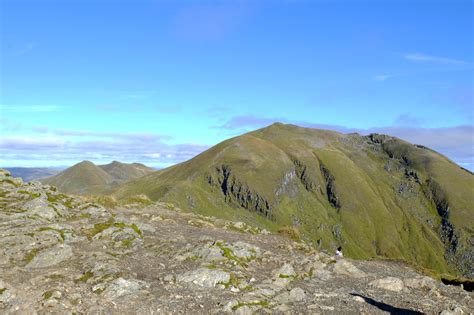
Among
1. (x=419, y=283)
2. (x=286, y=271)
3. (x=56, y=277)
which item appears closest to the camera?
(x=56, y=277)

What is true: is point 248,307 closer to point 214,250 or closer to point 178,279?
point 178,279

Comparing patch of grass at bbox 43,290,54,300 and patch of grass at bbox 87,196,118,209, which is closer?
patch of grass at bbox 43,290,54,300

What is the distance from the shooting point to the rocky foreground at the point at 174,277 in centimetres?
1922

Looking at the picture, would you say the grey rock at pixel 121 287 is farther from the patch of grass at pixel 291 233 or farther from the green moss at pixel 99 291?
the patch of grass at pixel 291 233

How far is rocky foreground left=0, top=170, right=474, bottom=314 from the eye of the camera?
19.2 m

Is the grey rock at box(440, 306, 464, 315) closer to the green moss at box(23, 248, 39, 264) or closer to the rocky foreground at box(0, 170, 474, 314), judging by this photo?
the rocky foreground at box(0, 170, 474, 314)

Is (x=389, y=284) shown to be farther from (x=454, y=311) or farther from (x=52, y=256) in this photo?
(x=52, y=256)

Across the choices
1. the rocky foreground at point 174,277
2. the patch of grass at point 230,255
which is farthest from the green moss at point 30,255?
the patch of grass at point 230,255

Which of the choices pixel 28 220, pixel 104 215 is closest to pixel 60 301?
pixel 28 220

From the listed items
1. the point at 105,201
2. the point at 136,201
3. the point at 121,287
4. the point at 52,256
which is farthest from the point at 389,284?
the point at 136,201

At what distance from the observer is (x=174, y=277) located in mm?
22531

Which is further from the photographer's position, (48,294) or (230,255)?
(230,255)

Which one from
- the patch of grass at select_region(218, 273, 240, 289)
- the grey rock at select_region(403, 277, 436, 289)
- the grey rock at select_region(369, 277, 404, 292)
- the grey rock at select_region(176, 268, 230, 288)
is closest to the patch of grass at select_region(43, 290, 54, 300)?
the grey rock at select_region(176, 268, 230, 288)

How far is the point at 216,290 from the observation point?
69.9 ft
